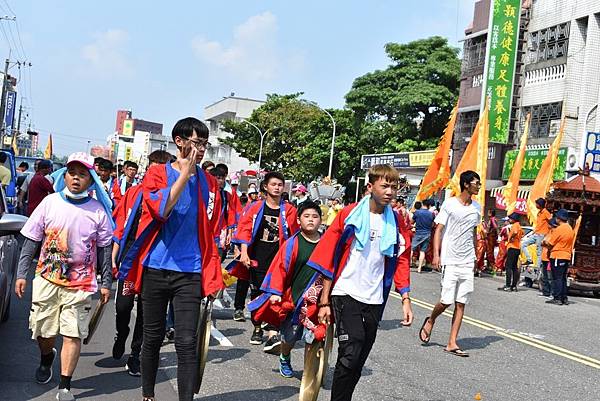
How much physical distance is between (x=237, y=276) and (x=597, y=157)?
1930 centimetres

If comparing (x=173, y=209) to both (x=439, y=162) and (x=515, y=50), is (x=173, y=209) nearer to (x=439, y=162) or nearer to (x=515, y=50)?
(x=439, y=162)

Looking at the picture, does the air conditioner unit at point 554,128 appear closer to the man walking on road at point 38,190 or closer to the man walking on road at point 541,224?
the man walking on road at point 541,224

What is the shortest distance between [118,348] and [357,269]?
2.75 m

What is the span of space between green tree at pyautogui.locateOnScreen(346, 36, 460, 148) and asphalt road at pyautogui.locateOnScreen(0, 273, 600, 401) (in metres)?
34.6

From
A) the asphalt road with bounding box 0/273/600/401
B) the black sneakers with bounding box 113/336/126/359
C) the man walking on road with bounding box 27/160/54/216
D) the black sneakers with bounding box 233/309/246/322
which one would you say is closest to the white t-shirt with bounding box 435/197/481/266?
the asphalt road with bounding box 0/273/600/401

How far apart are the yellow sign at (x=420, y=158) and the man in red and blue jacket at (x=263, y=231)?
3482 cm

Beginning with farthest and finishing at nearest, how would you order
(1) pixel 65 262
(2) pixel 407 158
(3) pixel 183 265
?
1. (2) pixel 407 158
2. (1) pixel 65 262
3. (3) pixel 183 265

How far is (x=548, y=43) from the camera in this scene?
34062 mm

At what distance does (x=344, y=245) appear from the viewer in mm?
5336

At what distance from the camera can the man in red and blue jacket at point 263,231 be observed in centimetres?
841

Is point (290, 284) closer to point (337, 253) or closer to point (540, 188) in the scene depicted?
point (337, 253)

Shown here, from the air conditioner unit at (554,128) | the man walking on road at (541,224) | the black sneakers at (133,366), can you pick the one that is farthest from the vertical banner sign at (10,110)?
the black sneakers at (133,366)

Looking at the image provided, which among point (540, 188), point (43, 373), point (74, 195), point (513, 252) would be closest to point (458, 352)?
point (43, 373)

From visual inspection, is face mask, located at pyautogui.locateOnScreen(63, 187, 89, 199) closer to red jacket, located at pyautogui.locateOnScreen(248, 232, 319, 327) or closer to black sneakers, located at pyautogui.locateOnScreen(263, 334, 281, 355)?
red jacket, located at pyautogui.locateOnScreen(248, 232, 319, 327)
